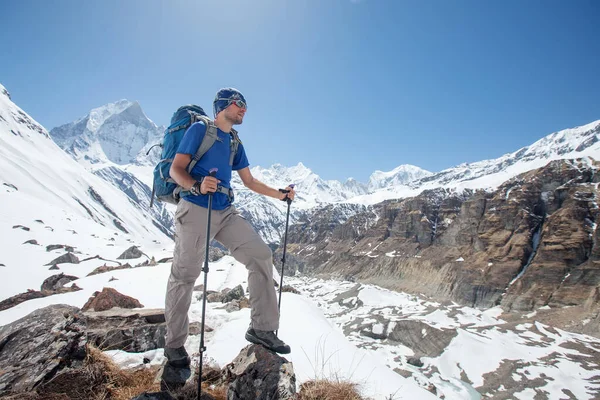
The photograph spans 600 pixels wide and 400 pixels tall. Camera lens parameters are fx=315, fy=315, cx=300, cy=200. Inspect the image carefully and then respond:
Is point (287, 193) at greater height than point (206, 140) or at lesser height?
lesser

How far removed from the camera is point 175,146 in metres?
4.42

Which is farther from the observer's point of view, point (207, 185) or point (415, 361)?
point (415, 361)

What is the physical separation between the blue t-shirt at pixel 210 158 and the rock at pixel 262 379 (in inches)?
81.2

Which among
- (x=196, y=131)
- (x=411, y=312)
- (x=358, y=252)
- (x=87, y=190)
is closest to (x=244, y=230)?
(x=196, y=131)

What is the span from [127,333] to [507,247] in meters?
148

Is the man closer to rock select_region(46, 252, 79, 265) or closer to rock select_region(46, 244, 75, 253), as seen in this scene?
rock select_region(46, 252, 79, 265)

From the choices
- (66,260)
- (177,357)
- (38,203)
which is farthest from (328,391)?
(38,203)

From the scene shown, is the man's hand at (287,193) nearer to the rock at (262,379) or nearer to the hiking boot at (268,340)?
the hiking boot at (268,340)

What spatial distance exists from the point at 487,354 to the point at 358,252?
5332 inches

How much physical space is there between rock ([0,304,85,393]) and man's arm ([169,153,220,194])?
237cm

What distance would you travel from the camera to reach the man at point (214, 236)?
4129 mm

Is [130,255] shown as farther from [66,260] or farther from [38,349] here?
[38,349]

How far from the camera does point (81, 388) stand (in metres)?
3.47

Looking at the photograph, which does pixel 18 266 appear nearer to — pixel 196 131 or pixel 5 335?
pixel 5 335
